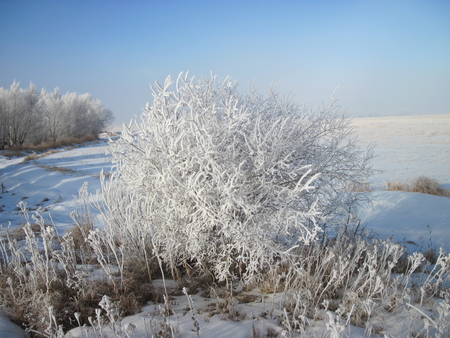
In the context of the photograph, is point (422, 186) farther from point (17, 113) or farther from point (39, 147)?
point (17, 113)

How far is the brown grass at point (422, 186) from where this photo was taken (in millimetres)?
8008

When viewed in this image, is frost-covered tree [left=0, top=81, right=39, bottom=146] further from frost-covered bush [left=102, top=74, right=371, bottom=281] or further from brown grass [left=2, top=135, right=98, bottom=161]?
frost-covered bush [left=102, top=74, right=371, bottom=281]

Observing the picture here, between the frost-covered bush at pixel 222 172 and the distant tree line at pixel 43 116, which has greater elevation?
the distant tree line at pixel 43 116

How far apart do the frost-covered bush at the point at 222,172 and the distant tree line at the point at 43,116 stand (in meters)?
24.4

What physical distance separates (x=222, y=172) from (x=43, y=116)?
95.9ft

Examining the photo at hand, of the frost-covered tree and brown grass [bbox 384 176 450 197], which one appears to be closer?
brown grass [bbox 384 176 450 197]

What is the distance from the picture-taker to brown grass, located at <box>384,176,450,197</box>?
26.3ft

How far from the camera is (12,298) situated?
2.75 metres

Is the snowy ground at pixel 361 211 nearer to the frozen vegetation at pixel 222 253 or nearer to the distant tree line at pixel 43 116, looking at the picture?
the frozen vegetation at pixel 222 253

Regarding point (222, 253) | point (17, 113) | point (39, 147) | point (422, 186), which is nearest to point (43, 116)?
point (17, 113)

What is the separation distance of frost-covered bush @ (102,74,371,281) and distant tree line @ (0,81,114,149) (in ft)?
79.9

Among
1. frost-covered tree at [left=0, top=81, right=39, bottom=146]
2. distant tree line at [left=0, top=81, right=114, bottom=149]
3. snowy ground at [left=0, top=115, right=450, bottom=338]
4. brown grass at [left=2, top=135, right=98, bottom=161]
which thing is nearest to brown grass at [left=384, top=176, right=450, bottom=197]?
snowy ground at [left=0, top=115, right=450, bottom=338]

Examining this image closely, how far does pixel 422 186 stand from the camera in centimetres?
818

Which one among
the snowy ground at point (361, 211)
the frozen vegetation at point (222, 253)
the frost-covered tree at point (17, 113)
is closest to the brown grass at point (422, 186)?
the snowy ground at point (361, 211)
